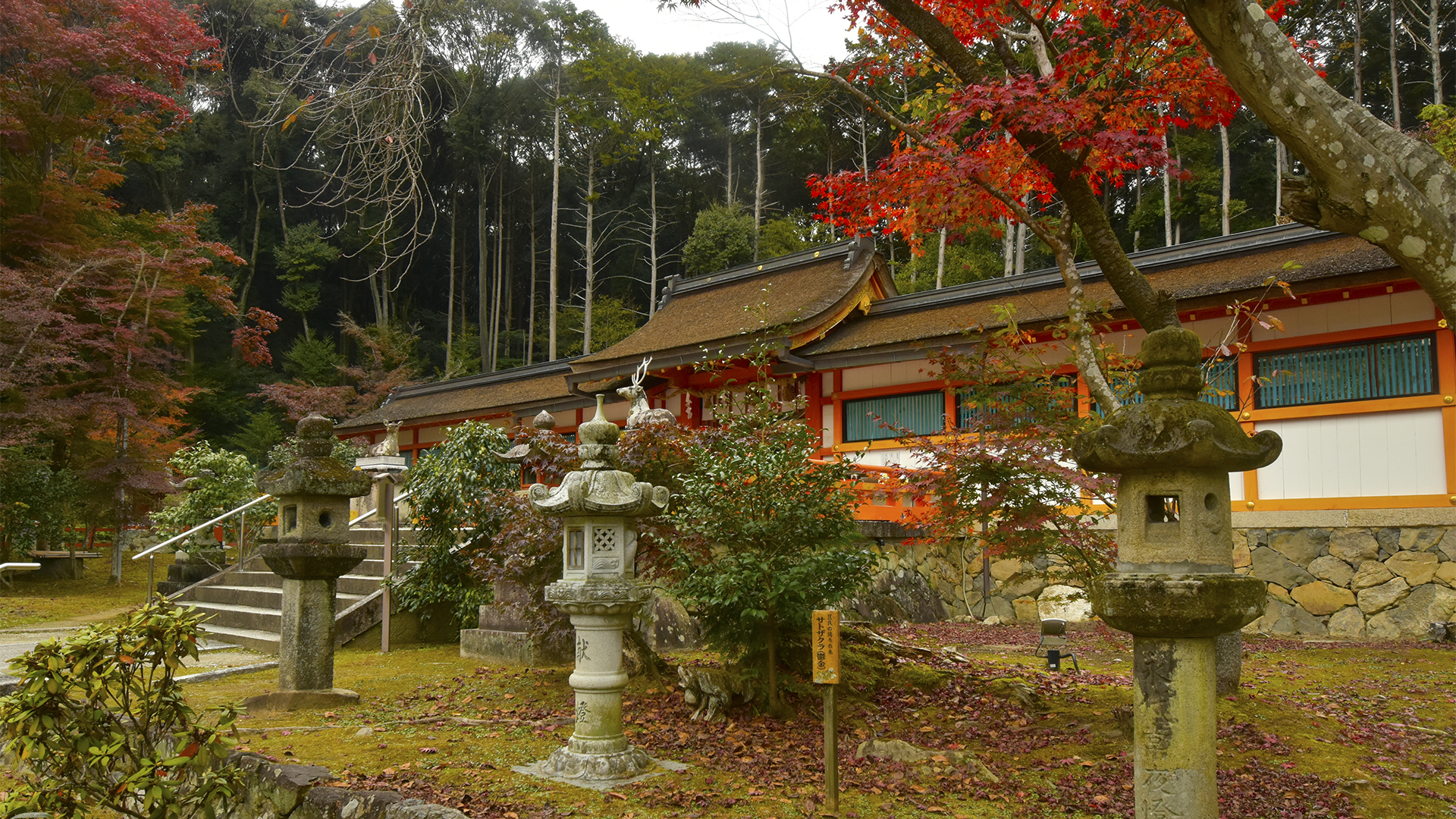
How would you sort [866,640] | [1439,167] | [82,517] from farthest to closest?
[82,517] < [866,640] < [1439,167]

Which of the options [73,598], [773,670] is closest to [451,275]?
[73,598]

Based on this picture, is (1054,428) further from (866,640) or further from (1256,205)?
(1256,205)

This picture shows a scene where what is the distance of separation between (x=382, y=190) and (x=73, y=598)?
13494 mm

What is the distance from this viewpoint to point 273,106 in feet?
19.1

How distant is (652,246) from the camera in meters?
32.3

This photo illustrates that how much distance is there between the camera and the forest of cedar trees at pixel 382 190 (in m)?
7.82

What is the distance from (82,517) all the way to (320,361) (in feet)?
51.4

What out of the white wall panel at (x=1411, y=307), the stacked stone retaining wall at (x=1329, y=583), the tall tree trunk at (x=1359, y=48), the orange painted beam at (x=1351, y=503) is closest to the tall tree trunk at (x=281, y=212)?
the stacked stone retaining wall at (x=1329, y=583)

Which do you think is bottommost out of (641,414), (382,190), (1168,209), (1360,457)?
(1360,457)

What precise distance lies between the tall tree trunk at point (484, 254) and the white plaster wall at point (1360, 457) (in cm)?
2785

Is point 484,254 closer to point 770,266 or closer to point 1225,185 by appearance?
point 770,266

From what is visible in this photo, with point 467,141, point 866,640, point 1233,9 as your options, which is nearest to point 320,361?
point 467,141

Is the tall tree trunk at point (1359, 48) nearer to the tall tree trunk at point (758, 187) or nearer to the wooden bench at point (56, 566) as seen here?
the tall tree trunk at point (758, 187)

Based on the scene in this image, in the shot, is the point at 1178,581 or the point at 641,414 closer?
the point at 1178,581
